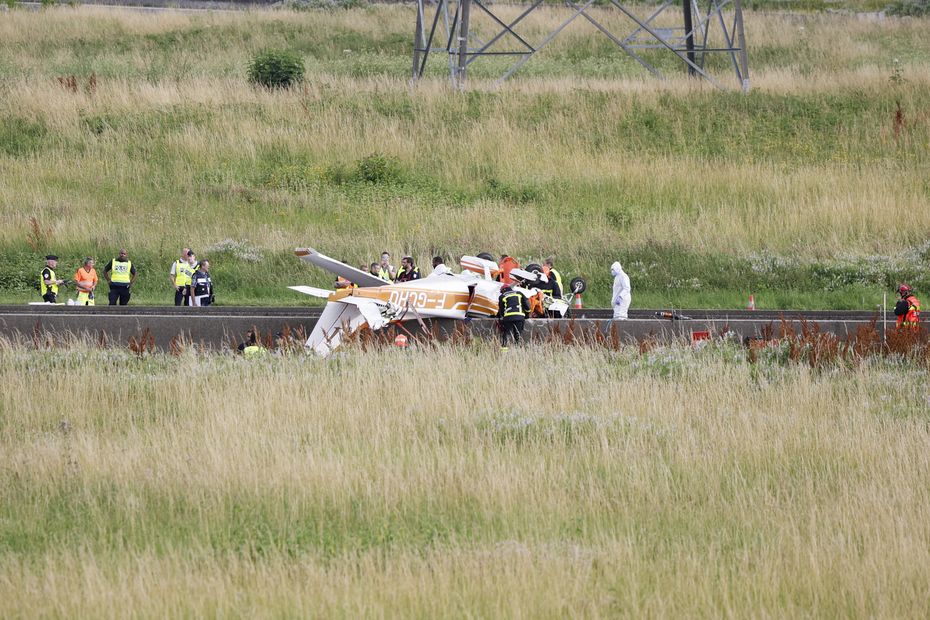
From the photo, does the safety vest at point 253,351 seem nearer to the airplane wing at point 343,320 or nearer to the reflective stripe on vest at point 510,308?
the airplane wing at point 343,320

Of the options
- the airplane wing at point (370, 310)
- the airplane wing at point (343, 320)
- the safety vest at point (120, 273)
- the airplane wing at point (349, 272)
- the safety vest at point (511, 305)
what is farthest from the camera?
the safety vest at point (120, 273)

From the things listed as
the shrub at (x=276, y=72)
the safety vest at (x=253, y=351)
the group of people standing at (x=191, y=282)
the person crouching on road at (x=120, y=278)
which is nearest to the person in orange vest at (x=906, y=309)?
the safety vest at (x=253, y=351)

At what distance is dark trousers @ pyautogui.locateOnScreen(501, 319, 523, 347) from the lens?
18.5 metres

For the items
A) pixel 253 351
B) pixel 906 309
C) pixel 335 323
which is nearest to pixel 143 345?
pixel 253 351

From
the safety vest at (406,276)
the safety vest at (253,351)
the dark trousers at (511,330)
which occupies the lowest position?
the safety vest at (253,351)

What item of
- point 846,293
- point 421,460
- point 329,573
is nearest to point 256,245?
point 846,293

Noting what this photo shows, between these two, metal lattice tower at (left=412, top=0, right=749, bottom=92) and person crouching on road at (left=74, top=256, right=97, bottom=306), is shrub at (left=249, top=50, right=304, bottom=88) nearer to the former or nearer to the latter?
metal lattice tower at (left=412, top=0, right=749, bottom=92)

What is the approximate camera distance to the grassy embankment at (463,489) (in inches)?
348

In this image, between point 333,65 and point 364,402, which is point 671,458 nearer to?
point 364,402

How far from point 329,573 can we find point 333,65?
37.3 meters

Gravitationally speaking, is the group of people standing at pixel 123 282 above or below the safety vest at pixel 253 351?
above

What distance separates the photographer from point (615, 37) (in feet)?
145

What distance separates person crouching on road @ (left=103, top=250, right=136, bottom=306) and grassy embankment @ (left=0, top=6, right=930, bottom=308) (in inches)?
94.8

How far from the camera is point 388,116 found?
35125 millimetres
